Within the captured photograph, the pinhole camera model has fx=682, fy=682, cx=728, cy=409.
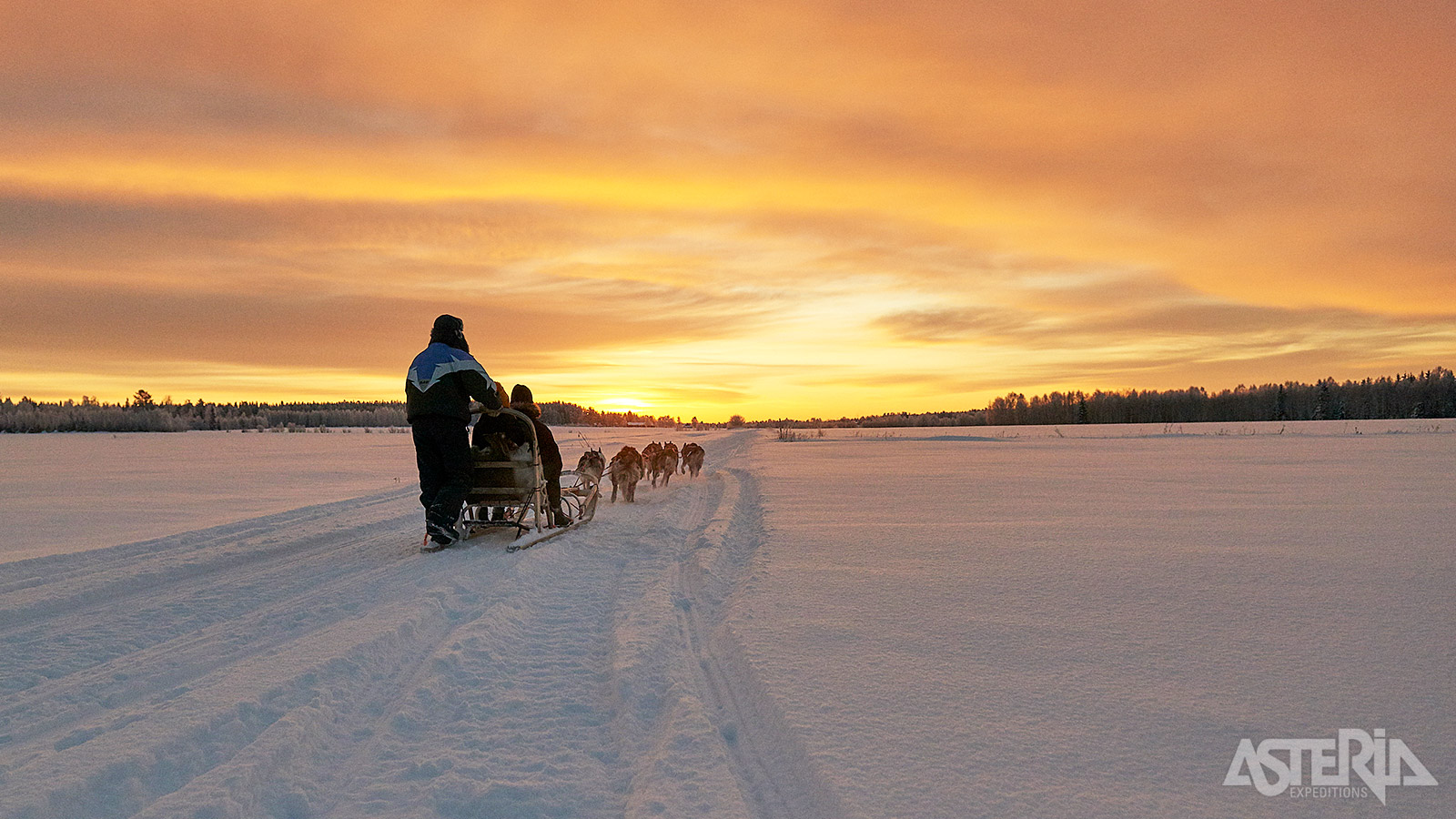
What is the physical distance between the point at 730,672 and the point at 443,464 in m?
4.70

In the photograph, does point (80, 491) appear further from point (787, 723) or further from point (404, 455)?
point (787, 723)

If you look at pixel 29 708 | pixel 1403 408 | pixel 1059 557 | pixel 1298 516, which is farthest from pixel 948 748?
pixel 1403 408

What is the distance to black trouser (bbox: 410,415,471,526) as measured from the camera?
7.04m

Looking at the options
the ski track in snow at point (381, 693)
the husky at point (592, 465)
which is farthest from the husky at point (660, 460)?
the ski track in snow at point (381, 693)

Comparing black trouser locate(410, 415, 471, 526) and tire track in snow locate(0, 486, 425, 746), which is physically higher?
black trouser locate(410, 415, 471, 526)

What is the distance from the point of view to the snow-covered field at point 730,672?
2.51m

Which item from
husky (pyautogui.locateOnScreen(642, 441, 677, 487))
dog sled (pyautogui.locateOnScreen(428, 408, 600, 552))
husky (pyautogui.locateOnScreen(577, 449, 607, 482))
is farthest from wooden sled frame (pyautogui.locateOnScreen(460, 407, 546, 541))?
husky (pyautogui.locateOnScreen(642, 441, 677, 487))

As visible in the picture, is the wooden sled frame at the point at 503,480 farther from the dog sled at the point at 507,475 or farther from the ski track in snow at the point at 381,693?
the ski track in snow at the point at 381,693

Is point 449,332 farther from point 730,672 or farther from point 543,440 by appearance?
point 730,672

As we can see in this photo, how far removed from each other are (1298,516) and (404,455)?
22290mm

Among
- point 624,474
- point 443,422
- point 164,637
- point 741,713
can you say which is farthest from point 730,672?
point 624,474

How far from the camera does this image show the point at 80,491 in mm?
11750

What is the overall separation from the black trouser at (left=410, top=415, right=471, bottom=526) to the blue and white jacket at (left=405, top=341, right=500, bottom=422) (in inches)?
4.3

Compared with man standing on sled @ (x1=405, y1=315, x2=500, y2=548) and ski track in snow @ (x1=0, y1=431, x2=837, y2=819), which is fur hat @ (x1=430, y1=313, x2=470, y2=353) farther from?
ski track in snow @ (x1=0, y1=431, x2=837, y2=819)
